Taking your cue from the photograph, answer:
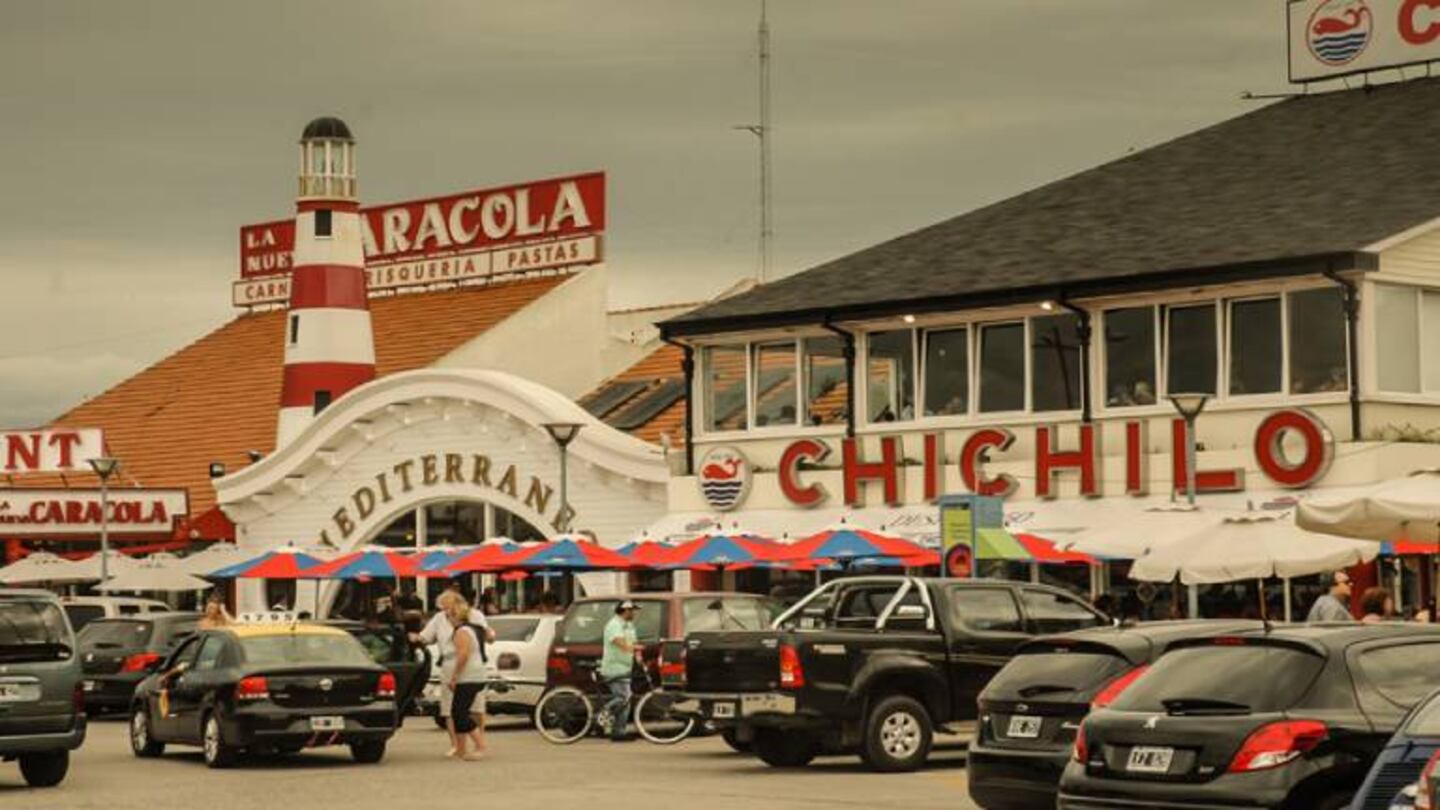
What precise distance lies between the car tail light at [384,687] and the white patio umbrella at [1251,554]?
7.88 m

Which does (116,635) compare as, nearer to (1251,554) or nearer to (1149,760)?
(1251,554)

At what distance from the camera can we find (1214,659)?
16250 mm

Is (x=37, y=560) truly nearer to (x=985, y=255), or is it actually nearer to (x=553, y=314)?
(x=553, y=314)

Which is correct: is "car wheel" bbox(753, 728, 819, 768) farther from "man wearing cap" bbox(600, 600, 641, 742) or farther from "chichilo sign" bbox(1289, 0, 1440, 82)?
"chichilo sign" bbox(1289, 0, 1440, 82)

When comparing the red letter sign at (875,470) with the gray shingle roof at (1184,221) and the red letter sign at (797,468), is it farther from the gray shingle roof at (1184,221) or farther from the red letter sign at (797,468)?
the gray shingle roof at (1184,221)

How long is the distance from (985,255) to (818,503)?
4.67 metres

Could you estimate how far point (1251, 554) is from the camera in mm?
28891

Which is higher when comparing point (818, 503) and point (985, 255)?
point (985, 255)

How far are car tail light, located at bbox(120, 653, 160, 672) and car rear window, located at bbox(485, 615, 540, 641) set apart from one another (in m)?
5.11

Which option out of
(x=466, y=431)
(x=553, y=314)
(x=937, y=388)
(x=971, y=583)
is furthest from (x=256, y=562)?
(x=971, y=583)

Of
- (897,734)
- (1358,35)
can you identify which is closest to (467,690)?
(897,734)

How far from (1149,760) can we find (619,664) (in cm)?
1617

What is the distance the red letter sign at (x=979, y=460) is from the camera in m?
41.8

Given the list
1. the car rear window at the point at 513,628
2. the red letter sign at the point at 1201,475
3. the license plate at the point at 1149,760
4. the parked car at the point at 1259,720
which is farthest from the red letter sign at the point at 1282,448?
the license plate at the point at 1149,760
